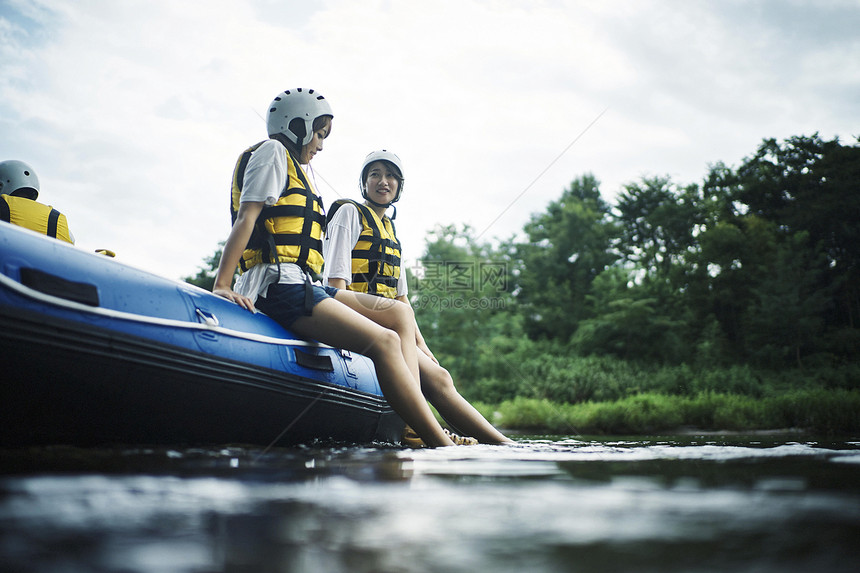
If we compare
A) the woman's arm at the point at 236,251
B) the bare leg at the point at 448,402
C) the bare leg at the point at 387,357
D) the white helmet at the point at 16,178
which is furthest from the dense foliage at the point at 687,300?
the white helmet at the point at 16,178

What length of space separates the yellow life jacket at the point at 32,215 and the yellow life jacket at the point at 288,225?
1478 mm

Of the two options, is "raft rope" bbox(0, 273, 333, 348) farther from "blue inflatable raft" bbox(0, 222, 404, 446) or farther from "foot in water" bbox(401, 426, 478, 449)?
"foot in water" bbox(401, 426, 478, 449)

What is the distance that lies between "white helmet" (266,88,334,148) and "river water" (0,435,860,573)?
2375 mm

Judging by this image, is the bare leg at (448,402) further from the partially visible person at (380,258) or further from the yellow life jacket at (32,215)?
the yellow life jacket at (32,215)

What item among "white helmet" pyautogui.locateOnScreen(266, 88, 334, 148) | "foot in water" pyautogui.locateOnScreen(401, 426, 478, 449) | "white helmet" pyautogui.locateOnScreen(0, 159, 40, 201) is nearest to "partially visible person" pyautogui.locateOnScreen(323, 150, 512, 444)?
"foot in water" pyautogui.locateOnScreen(401, 426, 478, 449)

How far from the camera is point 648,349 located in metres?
19.6

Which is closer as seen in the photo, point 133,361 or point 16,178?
point 133,361

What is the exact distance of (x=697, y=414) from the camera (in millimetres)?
11125

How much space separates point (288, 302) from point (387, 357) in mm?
622

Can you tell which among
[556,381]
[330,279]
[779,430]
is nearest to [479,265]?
[556,381]

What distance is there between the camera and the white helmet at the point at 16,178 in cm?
461

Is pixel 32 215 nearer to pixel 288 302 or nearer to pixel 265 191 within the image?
pixel 265 191

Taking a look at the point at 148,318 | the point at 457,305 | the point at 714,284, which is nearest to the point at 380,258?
the point at 148,318

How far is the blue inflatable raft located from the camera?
2043 millimetres
